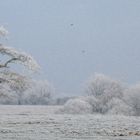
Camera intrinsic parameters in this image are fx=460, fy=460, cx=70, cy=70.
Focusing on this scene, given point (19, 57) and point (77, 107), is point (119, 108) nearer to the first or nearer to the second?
point (77, 107)

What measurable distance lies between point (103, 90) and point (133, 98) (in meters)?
9.23

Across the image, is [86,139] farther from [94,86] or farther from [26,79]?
[94,86]

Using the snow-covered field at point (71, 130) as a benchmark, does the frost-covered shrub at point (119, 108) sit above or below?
above

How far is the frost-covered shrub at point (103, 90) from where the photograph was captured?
75.0 meters

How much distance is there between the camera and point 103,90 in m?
81.0

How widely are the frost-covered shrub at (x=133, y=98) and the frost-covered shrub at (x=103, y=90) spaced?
6.66 feet

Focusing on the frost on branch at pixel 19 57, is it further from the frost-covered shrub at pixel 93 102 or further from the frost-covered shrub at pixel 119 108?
the frost-covered shrub at pixel 93 102

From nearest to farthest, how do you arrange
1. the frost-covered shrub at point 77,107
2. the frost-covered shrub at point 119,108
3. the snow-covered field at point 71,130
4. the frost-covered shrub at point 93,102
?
1. the snow-covered field at point 71,130
2. the frost-covered shrub at point 119,108
3. the frost-covered shrub at point 77,107
4. the frost-covered shrub at point 93,102

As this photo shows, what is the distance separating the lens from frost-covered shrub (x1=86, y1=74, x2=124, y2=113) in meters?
75.0

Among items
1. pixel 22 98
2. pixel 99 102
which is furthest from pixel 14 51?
pixel 22 98

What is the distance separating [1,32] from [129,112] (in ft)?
119

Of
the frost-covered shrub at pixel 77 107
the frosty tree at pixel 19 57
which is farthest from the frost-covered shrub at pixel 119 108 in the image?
the frosty tree at pixel 19 57

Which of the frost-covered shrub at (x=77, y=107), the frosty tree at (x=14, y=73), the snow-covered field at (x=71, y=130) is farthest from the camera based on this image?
the frost-covered shrub at (x=77, y=107)

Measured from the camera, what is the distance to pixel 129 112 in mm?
67688
